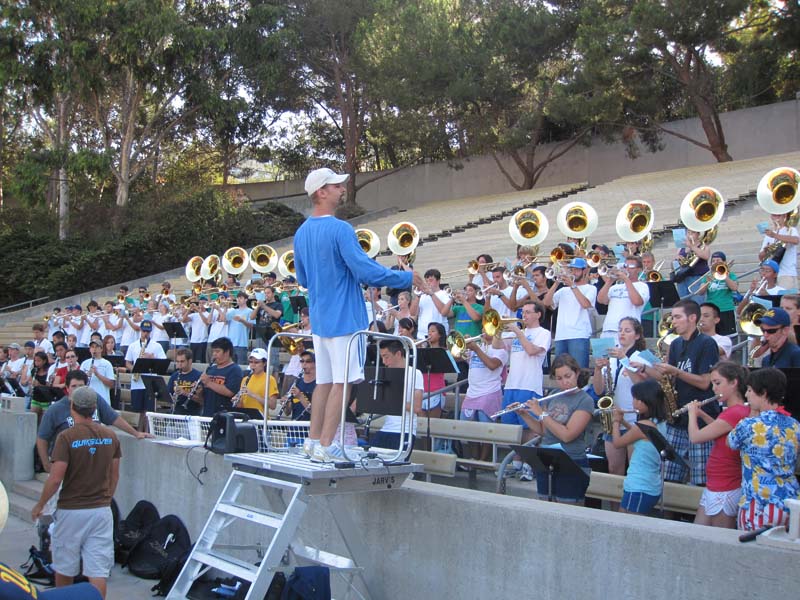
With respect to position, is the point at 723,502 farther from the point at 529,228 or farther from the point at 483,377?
the point at 529,228

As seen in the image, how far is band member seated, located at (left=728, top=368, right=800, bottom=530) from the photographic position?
4750 mm

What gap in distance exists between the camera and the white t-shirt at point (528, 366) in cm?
884

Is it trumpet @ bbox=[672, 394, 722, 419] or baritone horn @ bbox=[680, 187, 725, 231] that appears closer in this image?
trumpet @ bbox=[672, 394, 722, 419]

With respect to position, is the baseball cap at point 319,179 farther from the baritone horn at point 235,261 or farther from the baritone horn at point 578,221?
the baritone horn at point 235,261

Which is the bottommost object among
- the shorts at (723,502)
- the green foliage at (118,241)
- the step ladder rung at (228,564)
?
the step ladder rung at (228,564)

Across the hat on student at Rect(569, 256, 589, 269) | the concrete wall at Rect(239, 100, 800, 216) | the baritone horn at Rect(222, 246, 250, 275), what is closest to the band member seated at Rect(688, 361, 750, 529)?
the hat on student at Rect(569, 256, 589, 269)

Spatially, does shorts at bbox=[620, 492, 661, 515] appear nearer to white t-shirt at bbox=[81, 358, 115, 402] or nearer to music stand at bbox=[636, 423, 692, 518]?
music stand at bbox=[636, 423, 692, 518]

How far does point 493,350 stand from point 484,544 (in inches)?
179

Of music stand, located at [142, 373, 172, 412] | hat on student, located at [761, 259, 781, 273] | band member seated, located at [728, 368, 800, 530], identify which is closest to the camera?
band member seated, located at [728, 368, 800, 530]

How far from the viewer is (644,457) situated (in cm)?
581

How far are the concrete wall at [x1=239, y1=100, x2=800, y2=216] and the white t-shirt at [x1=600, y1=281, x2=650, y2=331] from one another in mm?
23633

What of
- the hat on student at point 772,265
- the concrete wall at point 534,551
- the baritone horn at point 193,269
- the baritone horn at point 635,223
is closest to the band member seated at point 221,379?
the concrete wall at point 534,551

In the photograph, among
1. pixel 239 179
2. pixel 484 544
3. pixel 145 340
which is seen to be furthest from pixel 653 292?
pixel 239 179

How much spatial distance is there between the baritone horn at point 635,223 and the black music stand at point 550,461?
295 inches
